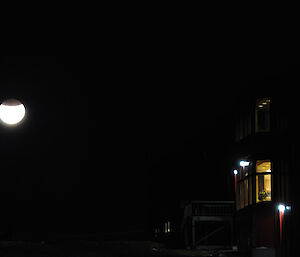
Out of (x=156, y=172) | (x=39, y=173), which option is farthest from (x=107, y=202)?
(x=39, y=173)

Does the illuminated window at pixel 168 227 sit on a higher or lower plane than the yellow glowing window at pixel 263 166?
lower

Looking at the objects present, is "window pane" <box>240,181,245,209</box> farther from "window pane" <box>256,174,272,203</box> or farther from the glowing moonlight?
the glowing moonlight

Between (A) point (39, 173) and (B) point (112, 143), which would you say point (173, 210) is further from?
(B) point (112, 143)

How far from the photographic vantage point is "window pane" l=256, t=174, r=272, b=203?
28781 millimetres

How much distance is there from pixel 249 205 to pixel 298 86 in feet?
20.3

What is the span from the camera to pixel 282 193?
1107 inches

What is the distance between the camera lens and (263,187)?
28984 millimetres

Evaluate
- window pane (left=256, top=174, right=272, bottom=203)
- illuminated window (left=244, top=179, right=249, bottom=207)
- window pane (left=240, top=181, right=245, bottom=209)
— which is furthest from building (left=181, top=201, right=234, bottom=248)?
window pane (left=256, top=174, right=272, bottom=203)

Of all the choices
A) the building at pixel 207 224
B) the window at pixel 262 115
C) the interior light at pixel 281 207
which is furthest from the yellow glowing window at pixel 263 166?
the building at pixel 207 224

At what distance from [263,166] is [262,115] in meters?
2.46

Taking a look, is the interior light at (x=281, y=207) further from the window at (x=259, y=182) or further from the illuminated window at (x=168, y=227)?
the illuminated window at (x=168, y=227)

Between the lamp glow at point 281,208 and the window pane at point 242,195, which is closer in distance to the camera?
the lamp glow at point 281,208

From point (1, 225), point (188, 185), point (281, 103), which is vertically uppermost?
point (281, 103)

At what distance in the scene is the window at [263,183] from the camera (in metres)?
28.8
